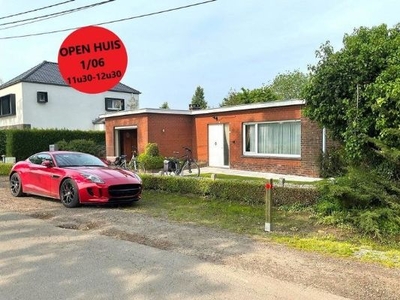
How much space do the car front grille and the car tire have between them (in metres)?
3.50

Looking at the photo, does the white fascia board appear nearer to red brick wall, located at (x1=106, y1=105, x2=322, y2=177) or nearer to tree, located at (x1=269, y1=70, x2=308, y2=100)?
red brick wall, located at (x1=106, y1=105, x2=322, y2=177)

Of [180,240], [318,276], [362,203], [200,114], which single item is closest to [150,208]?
[180,240]

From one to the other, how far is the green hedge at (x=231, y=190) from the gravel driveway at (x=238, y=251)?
2565 mm

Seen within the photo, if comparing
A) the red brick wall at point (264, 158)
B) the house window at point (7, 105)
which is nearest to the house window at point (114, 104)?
the house window at point (7, 105)

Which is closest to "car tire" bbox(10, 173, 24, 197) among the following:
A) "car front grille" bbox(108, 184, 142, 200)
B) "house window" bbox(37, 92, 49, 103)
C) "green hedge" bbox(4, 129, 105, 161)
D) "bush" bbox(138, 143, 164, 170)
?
"car front grille" bbox(108, 184, 142, 200)

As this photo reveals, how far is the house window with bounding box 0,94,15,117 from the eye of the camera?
29266 millimetres

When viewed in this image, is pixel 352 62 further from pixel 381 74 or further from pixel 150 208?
pixel 150 208

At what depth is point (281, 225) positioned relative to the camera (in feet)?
23.1

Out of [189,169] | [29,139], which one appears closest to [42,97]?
[29,139]

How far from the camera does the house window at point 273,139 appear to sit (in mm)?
14922

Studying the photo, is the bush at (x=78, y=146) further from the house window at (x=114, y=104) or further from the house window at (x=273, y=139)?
the house window at (x=273, y=139)

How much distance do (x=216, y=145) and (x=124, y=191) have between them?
10146 millimetres

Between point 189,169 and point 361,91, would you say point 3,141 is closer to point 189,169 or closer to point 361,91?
point 189,169

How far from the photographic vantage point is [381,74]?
7.04m
